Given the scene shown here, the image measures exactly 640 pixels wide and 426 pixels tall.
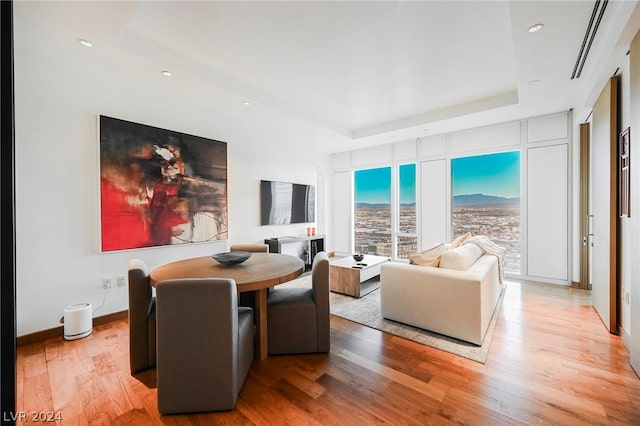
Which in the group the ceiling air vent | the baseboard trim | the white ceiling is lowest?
the baseboard trim

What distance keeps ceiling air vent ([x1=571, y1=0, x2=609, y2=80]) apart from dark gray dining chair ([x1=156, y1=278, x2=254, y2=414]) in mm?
3041

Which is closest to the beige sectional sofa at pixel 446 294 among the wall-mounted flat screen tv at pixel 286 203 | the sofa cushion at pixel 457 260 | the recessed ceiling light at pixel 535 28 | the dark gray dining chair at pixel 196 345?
the sofa cushion at pixel 457 260

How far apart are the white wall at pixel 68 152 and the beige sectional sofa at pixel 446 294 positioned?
108 inches

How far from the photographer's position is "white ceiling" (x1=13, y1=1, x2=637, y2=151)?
2.00 meters

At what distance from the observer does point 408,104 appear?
4059 millimetres

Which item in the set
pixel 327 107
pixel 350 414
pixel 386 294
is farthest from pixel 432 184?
pixel 350 414

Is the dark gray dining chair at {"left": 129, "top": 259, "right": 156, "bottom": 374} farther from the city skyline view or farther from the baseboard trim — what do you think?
the city skyline view

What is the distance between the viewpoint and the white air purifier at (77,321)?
2551mm

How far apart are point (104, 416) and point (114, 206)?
6.78 feet

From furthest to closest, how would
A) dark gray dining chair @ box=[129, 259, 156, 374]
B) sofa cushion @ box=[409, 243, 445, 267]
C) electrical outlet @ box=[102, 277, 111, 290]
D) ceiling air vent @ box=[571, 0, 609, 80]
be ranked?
electrical outlet @ box=[102, 277, 111, 290], sofa cushion @ box=[409, 243, 445, 267], dark gray dining chair @ box=[129, 259, 156, 374], ceiling air vent @ box=[571, 0, 609, 80]

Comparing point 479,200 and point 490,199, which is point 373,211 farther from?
point 490,199

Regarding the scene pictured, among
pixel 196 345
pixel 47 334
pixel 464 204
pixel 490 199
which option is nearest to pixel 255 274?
pixel 196 345

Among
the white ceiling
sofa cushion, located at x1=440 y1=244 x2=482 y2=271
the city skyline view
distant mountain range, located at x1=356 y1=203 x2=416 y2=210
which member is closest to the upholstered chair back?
sofa cushion, located at x1=440 y1=244 x2=482 y2=271

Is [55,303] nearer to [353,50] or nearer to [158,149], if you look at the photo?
[158,149]
